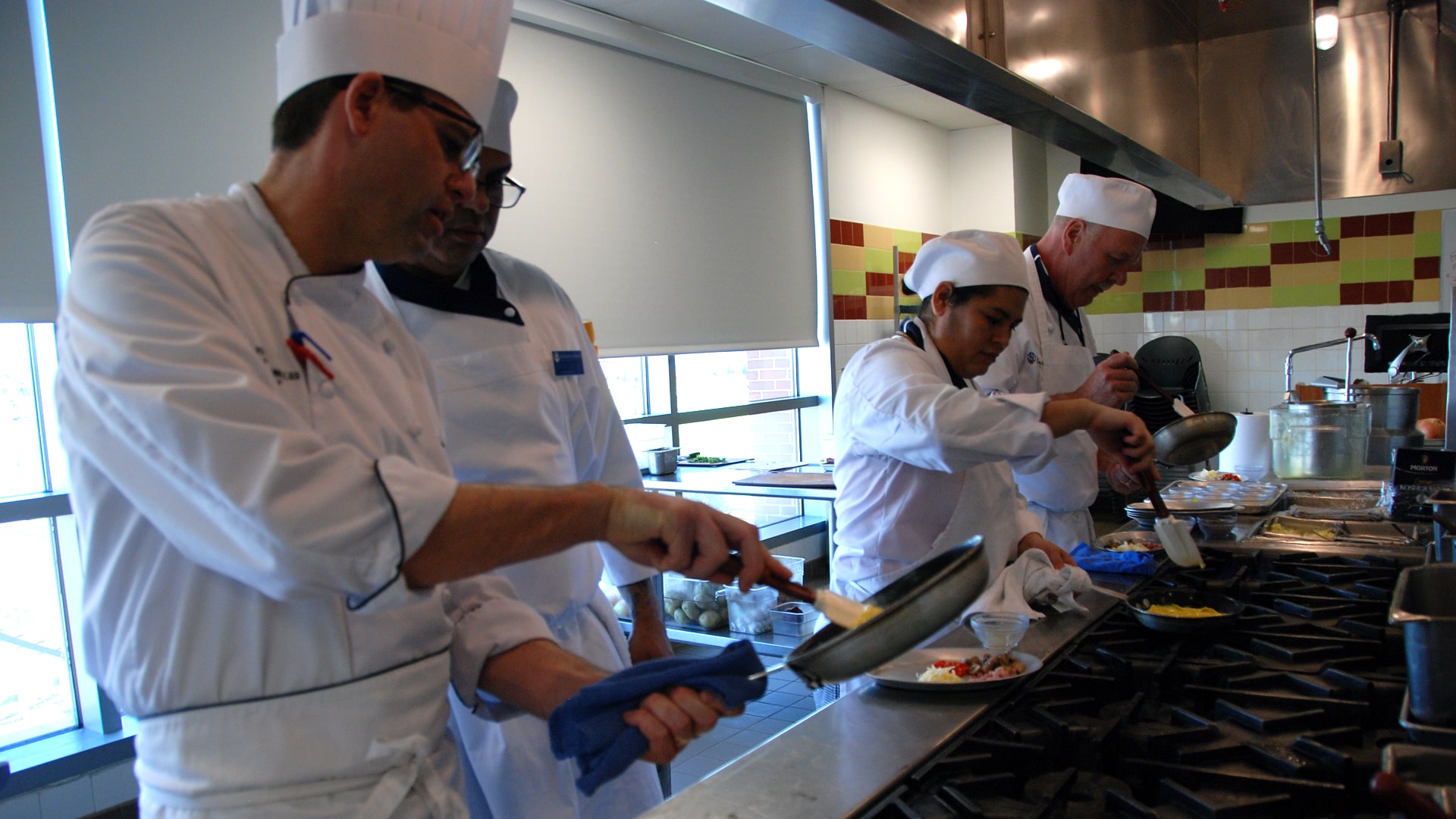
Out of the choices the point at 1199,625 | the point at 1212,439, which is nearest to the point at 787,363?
the point at 1212,439

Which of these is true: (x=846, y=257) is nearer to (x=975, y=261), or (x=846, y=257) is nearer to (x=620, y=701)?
(x=975, y=261)

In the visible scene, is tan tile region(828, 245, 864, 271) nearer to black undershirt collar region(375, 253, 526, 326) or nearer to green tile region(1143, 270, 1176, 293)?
green tile region(1143, 270, 1176, 293)

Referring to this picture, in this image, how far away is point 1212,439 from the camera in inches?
88.6

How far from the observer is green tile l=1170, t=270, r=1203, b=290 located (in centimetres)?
669

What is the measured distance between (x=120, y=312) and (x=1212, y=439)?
2.19 m

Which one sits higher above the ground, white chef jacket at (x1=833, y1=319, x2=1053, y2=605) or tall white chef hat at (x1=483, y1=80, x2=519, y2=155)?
tall white chef hat at (x1=483, y1=80, x2=519, y2=155)

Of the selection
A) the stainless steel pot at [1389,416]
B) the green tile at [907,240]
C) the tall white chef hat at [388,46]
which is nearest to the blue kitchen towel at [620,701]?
the tall white chef hat at [388,46]

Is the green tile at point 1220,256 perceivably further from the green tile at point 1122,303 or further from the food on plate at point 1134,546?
the food on plate at point 1134,546

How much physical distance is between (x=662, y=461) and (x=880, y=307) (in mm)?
2413

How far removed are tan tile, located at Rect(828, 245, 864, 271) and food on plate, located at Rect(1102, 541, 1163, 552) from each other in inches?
150

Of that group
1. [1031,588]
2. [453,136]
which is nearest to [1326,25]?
[1031,588]

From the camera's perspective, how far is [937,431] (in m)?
1.89

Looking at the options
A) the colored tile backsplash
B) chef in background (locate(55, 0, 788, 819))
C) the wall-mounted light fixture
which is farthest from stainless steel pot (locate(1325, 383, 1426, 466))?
chef in background (locate(55, 0, 788, 819))

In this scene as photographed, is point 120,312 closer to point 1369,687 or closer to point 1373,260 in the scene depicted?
point 1369,687
